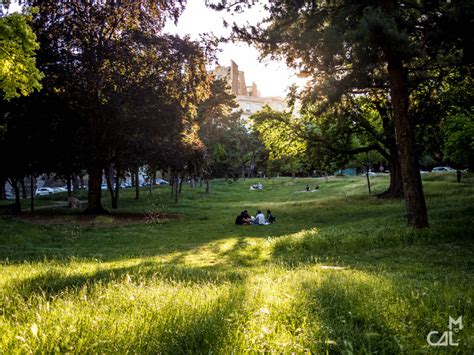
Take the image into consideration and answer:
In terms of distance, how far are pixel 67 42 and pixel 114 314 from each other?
1020 inches

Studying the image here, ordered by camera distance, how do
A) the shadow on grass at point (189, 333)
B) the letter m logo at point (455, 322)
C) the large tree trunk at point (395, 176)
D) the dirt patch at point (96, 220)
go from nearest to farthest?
the shadow on grass at point (189, 333), the letter m logo at point (455, 322), the dirt patch at point (96, 220), the large tree trunk at point (395, 176)

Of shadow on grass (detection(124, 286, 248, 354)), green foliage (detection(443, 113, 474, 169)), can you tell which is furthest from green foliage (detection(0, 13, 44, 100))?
green foliage (detection(443, 113, 474, 169))

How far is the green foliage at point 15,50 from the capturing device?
1292 centimetres

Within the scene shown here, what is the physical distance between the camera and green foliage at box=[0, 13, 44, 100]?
12916 millimetres

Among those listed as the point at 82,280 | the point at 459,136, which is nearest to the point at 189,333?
the point at 82,280

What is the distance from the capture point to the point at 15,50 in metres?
13.4

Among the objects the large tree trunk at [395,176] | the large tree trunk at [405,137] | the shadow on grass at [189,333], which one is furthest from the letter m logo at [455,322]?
the large tree trunk at [395,176]

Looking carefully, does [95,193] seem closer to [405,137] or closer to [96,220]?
[96,220]

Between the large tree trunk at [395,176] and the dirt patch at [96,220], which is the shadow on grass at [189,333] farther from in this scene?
the large tree trunk at [395,176]

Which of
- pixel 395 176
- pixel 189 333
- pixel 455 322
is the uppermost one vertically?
pixel 395 176

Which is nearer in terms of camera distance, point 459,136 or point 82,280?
point 82,280

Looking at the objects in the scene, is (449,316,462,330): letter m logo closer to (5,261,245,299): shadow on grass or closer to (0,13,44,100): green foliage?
(5,261,245,299): shadow on grass

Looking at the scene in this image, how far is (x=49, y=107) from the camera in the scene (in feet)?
84.3

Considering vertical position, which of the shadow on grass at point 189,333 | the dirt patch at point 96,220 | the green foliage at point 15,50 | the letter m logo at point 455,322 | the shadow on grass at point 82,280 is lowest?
the dirt patch at point 96,220
